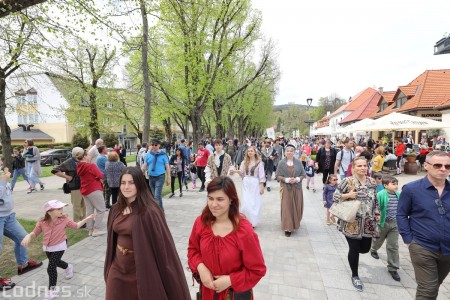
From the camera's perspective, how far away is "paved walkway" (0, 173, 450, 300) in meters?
3.61

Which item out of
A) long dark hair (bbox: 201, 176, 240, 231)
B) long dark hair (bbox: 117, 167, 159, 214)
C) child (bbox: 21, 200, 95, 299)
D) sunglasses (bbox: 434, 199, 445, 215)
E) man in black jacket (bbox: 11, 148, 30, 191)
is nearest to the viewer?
long dark hair (bbox: 201, 176, 240, 231)

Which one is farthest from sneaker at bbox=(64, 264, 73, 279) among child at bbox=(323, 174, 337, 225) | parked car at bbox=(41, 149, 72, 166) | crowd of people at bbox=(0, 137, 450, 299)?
parked car at bbox=(41, 149, 72, 166)

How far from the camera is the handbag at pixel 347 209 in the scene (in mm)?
3502

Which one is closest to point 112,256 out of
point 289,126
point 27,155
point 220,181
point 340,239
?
point 220,181

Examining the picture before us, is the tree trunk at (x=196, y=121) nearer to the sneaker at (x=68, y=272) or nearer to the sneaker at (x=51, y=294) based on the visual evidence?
the sneaker at (x=68, y=272)

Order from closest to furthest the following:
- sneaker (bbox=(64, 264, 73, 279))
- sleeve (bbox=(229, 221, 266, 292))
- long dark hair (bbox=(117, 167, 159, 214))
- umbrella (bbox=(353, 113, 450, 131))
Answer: sleeve (bbox=(229, 221, 266, 292)), long dark hair (bbox=(117, 167, 159, 214)), sneaker (bbox=(64, 264, 73, 279)), umbrella (bbox=(353, 113, 450, 131))

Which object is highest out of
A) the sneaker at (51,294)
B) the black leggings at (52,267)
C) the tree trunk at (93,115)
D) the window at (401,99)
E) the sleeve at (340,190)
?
the window at (401,99)

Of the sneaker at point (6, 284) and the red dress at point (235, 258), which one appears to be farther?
the sneaker at point (6, 284)

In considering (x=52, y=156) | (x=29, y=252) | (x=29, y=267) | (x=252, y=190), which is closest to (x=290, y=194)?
(x=252, y=190)

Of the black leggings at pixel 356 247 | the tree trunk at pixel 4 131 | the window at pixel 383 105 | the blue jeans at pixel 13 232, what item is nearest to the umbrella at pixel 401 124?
the black leggings at pixel 356 247

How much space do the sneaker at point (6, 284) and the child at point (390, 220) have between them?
5.86m

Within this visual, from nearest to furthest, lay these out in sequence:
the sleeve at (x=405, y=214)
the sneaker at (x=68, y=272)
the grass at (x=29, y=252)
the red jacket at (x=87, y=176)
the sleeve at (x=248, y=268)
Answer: the sleeve at (x=248, y=268) < the sleeve at (x=405, y=214) < the sneaker at (x=68, y=272) < the grass at (x=29, y=252) < the red jacket at (x=87, y=176)

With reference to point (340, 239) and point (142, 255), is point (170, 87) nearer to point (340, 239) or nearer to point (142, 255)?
point (340, 239)

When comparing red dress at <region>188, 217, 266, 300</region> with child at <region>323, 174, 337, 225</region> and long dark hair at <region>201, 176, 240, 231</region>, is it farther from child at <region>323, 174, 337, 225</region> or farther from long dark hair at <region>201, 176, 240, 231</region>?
child at <region>323, 174, 337, 225</region>
